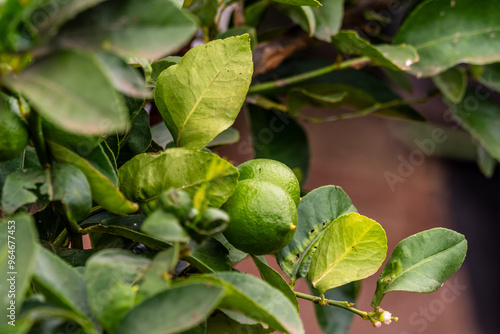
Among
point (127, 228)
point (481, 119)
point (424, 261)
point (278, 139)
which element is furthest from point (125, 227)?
point (481, 119)

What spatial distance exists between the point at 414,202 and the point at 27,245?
4.24 ft

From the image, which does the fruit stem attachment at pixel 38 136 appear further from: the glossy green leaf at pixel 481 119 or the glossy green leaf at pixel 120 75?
the glossy green leaf at pixel 481 119

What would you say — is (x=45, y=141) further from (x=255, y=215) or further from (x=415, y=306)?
(x=415, y=306)

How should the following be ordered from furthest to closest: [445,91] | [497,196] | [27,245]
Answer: [497,196], [445,91], [27,245]

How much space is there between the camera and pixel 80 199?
29cm

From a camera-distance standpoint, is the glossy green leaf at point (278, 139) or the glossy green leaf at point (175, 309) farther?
the glossy green leaf at point (278, 139)

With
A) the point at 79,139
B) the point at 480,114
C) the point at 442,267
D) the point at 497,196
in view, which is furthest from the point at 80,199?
the point at 497,196

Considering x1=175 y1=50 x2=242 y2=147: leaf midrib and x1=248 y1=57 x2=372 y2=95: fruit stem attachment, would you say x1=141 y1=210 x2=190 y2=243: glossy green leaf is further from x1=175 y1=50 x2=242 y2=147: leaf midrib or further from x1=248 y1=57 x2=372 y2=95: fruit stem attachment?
x1=248 y1=57 x2=372 y2=95: fruit stem attachment

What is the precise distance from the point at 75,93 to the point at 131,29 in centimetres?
4

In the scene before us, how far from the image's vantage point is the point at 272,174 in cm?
36

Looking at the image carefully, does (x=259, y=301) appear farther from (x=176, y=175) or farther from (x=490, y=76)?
(x=490, y=76)

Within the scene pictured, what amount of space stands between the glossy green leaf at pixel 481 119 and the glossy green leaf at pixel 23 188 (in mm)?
626

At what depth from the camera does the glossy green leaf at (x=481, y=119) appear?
0.73 meters

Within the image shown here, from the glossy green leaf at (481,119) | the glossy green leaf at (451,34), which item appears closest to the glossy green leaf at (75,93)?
the glossy green leaf at (451,34)
